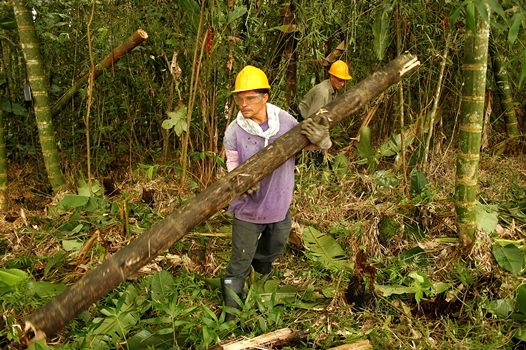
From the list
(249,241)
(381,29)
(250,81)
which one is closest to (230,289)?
(249,241)

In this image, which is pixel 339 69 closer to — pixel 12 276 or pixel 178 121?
pixel 178 121

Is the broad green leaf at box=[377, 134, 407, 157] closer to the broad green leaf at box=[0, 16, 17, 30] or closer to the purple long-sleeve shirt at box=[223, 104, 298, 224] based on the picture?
the purple long-sleeve shirt at box=[223, 104, 298, 224]

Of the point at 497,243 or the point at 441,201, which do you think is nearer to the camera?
the point at 497,243

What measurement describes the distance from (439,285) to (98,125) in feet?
11.9

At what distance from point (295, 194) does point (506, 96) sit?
9.50ft

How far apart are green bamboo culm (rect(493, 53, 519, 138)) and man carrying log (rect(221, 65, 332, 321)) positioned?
3139mm

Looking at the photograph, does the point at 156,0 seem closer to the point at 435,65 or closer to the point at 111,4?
the point at 111,4

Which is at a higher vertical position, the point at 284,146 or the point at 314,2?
A: the point at 314,2

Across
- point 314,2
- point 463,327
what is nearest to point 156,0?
point 314,2

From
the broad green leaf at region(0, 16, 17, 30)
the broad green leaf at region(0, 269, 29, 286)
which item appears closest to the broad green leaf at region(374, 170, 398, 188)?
the broad green leaf at region(0, 269, 29, 286)

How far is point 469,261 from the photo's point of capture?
9.25ft

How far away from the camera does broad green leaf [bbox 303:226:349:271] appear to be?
299cm

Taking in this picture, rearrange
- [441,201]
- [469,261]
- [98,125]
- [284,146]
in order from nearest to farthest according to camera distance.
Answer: [284,146] → [469,261] → [441,201] → [98,125]

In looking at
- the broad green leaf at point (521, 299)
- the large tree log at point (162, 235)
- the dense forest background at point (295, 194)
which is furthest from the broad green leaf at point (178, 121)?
the broad green leaf at point (521, 299)
